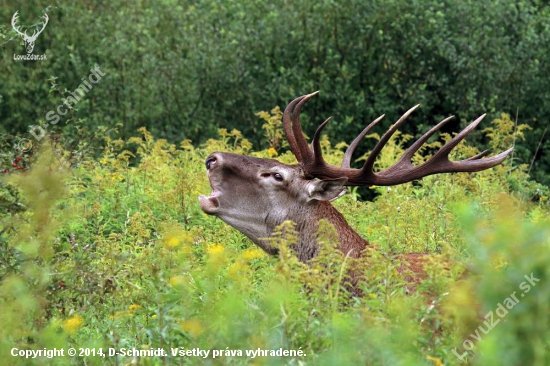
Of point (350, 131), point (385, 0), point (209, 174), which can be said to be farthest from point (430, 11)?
point (209, 174)

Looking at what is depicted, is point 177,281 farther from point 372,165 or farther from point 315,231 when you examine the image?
point 372,165

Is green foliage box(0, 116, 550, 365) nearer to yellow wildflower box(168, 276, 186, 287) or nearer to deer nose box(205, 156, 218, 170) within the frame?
yellow wildflower box(168, 276, 186, 287)

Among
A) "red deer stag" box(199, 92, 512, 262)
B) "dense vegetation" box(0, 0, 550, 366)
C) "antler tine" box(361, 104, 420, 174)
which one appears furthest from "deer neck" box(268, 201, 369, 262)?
"antler tine" box(361, 104, 420, 174)

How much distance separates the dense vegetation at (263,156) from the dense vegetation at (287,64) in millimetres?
32

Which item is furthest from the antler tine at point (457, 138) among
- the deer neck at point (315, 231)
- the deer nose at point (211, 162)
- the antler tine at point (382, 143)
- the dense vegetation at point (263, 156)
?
the deer nose at point (211, 162)

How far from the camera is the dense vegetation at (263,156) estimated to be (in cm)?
451

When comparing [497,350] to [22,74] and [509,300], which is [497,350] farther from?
[22,74]

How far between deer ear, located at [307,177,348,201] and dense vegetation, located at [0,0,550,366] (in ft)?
1.16

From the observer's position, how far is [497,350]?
392 cm

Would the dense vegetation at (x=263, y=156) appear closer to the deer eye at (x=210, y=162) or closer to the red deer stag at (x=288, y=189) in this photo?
the red deer stag at (x=288, y=189)

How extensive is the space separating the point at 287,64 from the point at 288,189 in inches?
358

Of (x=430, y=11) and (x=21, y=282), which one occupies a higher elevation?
(x=21, y=282)

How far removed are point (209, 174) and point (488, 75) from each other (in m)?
8.74

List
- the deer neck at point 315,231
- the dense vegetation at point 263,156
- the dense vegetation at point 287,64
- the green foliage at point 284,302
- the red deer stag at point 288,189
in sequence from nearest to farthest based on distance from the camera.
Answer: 1. the green foliage at point 284,302
2. the dense vegetation at point 263,156
3. the deer neck at point 315,231
4. the red deer stag at point 288,189
5. the dense vegetation at point 287,64
